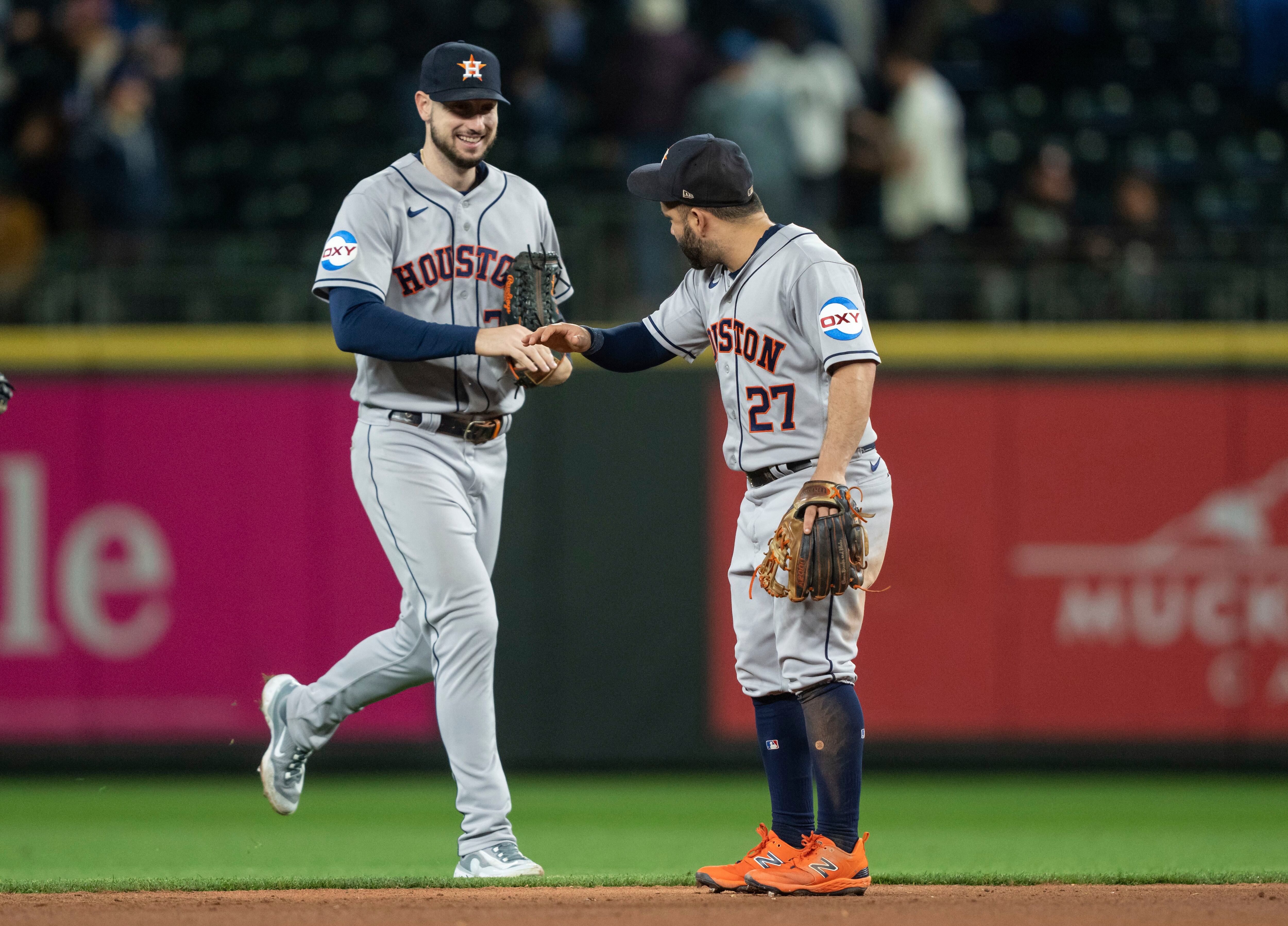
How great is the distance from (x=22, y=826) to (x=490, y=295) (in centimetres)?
358

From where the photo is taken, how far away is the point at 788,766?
14.9 feet

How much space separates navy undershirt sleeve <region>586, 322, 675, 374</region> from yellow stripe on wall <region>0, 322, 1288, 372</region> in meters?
3.72

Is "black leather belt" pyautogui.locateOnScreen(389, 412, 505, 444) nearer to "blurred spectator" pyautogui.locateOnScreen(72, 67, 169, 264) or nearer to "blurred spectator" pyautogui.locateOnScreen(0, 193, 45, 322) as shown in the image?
"blurred spectator" pyautogui.locateOnScreen(0, 193, 45, 322)

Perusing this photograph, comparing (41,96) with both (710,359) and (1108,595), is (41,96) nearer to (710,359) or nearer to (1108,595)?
(710,359)

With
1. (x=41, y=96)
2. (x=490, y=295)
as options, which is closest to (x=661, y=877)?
(x=490, y=295)

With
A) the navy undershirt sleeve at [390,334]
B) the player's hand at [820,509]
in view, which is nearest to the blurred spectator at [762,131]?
the navy undershirt sleeve at [390,334]

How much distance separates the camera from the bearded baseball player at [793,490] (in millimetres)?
4227

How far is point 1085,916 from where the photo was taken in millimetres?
4059

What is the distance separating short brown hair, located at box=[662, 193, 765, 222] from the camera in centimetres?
448

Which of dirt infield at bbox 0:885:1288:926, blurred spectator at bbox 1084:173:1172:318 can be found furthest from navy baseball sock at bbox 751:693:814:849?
blurred spectator at bbox 1084:173:1172:318

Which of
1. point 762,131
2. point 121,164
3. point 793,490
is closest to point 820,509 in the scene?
point 793,490

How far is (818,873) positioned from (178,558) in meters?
5.16

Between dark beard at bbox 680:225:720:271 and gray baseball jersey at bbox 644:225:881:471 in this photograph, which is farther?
dark beard at bbox 680:225:720:271

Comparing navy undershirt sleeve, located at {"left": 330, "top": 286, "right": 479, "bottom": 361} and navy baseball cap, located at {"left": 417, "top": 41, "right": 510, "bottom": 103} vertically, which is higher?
navy baseball cap, located at {"left": 417, "top": 41, "right": 510, "bottom": 103}
